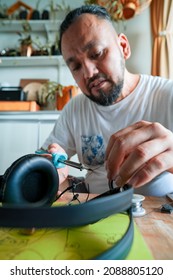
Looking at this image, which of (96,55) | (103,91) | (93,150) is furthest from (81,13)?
(93,150)

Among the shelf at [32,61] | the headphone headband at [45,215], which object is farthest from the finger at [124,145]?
the shelf at [32,61]

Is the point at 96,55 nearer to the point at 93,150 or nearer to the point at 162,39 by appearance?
the point at 93,150

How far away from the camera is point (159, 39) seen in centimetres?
175

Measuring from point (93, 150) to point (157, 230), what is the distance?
47 cm

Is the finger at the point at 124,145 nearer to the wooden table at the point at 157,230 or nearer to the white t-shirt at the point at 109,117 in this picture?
the wooden table at the point at 157,230

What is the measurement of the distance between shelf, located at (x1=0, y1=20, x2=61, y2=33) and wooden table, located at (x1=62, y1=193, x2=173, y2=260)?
1.84 m

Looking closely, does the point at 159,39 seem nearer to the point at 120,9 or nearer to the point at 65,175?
the point at 120,9

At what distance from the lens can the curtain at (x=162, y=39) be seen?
5.47ft

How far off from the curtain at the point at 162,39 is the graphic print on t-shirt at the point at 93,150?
1.15 metres

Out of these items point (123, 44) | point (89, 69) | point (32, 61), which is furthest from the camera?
point (32, 61)

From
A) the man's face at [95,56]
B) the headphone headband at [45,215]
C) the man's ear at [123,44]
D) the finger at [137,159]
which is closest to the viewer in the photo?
the headphone headband at [45,215]

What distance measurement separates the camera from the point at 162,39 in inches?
68.2

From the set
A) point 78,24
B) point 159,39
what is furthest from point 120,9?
point 78,24

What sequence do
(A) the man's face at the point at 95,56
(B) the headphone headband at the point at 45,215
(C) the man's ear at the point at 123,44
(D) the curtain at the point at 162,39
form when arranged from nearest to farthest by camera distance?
(B) the headphone headband at the point at 45,215 < (A) the man's face at the point at 95,56 < (C) the man's ear at the point at 123,44 < (D) the curtain at the point at 162,39
